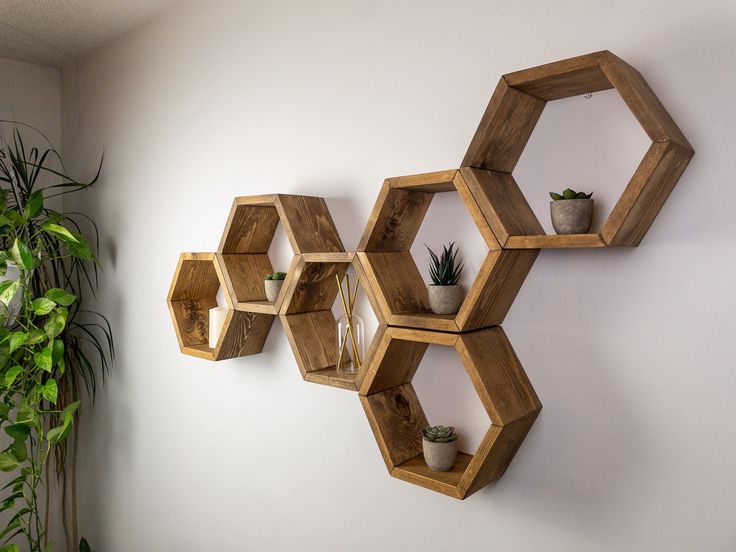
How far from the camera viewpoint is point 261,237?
189 centimetres

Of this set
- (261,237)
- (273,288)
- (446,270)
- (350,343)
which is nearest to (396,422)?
(350,343)

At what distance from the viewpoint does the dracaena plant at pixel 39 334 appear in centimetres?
225

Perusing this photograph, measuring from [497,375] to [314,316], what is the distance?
0.63 metres

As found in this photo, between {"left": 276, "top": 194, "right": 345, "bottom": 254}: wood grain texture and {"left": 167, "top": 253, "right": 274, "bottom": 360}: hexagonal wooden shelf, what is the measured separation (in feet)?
1.14

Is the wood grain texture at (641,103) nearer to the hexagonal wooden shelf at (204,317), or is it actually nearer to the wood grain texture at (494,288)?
the wood grain texture at (494,288)

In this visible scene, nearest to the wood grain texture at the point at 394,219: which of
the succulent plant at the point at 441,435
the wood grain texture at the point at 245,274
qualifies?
the succulent plant at the point at 441,435

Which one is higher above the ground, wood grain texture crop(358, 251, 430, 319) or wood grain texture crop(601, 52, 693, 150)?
wood grain texture crop(601, 52, 693, 150)

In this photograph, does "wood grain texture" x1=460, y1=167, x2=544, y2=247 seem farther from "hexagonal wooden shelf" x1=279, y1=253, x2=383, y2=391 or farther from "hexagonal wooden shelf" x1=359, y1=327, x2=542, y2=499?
"hexagonal wooden shelf" x1=279, y1=253, x2=383, y2=391

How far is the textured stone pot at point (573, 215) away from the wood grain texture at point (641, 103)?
0.55 feet

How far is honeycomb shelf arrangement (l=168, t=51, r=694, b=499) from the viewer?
1045 millimetres

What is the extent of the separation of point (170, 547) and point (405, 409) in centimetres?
144

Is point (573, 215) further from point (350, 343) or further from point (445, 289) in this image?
point (350, 343)

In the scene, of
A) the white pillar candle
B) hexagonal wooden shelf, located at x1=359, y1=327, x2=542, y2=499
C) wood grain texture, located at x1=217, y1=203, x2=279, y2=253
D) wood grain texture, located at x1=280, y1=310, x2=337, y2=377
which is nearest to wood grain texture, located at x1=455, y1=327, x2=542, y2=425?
hexagonal wooden shelf, located at x1=359, y1=327, x2=542, y2=499

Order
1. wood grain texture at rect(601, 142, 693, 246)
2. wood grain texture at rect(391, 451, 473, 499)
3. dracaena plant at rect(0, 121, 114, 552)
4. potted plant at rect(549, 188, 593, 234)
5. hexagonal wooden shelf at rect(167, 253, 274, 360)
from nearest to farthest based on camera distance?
wood grain texture at rect(601, 142, 693, 246)
potted plant at rect(549, 188, 593, 234)
wood grain texture at rect(391, 451, 473, 499)
hexagonal wooden shelf at rect(167, 253, 274, 360)
dracaena plant at rect(0, 121, 114, 552)
